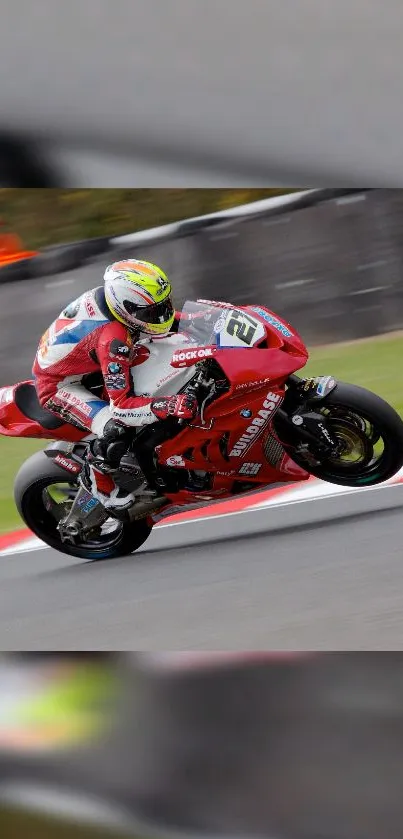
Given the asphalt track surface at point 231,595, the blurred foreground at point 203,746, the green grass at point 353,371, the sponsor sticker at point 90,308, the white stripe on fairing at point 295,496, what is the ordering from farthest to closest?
the green grass at point 353,371
the white stripe on fairing at point 295,496
the sponsor sticker at point 90,308
the asphalt track surface at point 231,595
the blurred foreground at point 203,746

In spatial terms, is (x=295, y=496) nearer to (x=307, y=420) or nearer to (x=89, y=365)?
(x=307, y=420)

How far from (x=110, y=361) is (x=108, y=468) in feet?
1.41

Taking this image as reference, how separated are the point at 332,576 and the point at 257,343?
0.85m

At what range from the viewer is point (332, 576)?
3.56 metres

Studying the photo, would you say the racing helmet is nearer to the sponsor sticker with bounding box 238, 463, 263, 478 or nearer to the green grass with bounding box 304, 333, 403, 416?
the sponsor sticker with bounding box 238, 463, 263, 478

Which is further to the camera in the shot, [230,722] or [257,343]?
[257,343]

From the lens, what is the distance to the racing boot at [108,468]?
3.97 meters

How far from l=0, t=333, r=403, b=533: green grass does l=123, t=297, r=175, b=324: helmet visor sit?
169cm

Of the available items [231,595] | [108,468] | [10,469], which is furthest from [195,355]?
[10,469]

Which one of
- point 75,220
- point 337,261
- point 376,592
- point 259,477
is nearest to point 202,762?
point 376,592
